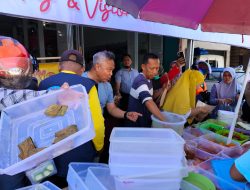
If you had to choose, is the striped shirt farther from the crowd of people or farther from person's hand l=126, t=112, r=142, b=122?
person's hand l=126, t=112, r=142, b=122

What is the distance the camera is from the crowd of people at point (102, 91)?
1171 millimetres

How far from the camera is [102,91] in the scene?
207cm

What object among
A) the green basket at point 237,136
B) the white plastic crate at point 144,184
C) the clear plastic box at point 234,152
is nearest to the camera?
the white plastic crate at point 144,184

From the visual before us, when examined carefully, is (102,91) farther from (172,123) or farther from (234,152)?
(234,152)

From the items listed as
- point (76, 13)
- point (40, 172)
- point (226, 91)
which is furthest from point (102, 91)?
point (226, 91)

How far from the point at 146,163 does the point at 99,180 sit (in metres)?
0.23

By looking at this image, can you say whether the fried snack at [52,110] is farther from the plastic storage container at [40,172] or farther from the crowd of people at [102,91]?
the plastic storage container at [40,172]

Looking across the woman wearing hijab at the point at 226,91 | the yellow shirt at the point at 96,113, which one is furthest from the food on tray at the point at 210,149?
the woman wearing hijab at the point at 226,91

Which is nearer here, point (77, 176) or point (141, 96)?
point (77, 176)

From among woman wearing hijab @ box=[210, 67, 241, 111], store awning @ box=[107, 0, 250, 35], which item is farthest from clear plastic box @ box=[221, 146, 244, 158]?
woman wearing hijab @ box=[210, 67, 241, 111]

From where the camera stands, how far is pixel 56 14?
1683mm

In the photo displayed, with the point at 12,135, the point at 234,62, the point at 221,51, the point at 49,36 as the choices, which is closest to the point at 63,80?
the point at 12,135

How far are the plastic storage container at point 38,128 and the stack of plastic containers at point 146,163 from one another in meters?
0.16

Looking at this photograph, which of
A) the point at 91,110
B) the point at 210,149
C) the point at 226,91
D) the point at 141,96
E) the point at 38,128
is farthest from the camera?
the point at 226,91
